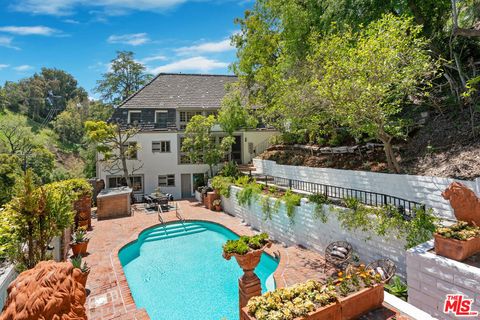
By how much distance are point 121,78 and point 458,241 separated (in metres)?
44.5

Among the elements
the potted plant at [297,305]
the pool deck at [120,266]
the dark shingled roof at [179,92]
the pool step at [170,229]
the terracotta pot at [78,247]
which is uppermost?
the dark shingled roof at [179,92]

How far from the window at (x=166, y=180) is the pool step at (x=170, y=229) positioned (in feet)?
25.1

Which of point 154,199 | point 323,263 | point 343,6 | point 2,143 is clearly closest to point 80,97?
point 2,143

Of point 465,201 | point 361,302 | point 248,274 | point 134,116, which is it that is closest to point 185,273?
point 248,274

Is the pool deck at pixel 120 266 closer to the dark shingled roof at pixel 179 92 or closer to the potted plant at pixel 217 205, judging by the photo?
the potted plant at pixel 217 205

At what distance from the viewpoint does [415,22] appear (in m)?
13.4

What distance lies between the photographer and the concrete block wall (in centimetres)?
495

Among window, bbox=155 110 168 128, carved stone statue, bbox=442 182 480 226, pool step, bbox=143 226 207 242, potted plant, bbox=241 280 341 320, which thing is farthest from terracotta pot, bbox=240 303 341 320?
window, bbox=155 110 168 128

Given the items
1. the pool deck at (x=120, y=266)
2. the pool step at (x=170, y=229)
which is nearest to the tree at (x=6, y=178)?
the pool deck at (x=120, y=266)

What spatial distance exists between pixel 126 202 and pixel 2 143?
64.8 ft

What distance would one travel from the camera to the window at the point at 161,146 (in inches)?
845

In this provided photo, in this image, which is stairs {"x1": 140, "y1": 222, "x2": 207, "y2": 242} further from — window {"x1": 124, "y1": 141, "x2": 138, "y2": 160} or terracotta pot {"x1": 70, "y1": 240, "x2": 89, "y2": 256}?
window {"x1": 124, "y1": 141, "x2": 138, "y2": 160}

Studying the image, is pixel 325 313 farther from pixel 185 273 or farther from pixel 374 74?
pixel 374 74

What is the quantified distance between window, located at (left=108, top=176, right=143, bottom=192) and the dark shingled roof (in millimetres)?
6127
